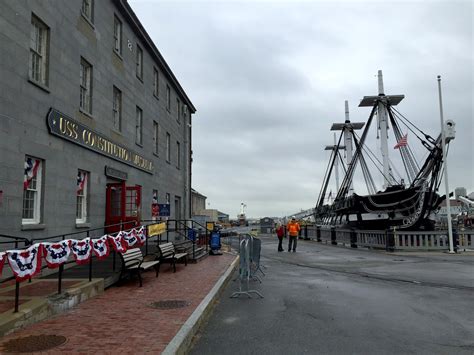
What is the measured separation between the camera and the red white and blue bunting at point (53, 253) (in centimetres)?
638

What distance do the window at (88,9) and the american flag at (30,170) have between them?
19.6ft

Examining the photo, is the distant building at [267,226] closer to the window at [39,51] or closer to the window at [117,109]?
the window at [117,109]

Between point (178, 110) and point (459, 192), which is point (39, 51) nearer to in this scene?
point (178, 110)

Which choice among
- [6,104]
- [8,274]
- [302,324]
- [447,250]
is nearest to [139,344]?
[302,324]

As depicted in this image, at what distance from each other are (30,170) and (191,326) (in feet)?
23.6

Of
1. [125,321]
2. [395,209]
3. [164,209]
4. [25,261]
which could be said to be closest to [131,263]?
[125,321]

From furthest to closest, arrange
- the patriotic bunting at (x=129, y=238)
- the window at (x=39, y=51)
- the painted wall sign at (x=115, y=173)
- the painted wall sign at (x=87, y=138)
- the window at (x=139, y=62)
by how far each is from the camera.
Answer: the window at (x=139, y=62) < the painted wall sign at (x=115, y=173) < the painted wall sign at (x=87, y=138) < the window at (x=39, y=51) < the patriotic bunting at (x=129, y=238)

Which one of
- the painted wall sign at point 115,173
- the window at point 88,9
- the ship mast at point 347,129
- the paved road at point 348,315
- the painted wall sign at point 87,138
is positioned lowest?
the paved road at point 348,315

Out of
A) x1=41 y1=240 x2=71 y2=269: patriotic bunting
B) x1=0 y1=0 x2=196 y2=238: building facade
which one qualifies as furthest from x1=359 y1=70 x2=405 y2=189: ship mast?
x1=41 y1=240 x2=71 y2=269: patriotic bunting

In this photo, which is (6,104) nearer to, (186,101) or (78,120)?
(78,120)

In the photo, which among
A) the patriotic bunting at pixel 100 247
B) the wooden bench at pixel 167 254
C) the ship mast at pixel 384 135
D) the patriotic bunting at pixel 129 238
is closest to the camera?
the patriotic bunting at pixel 100 247

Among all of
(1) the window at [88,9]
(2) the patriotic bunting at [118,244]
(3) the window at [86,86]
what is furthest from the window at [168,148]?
(2) the patriotic bunting at [118,244]

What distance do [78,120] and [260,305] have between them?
28.3ft

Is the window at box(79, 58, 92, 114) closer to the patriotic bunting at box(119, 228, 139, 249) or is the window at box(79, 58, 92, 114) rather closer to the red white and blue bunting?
the patriotic bunting at box(119, 228, 139, 249)
